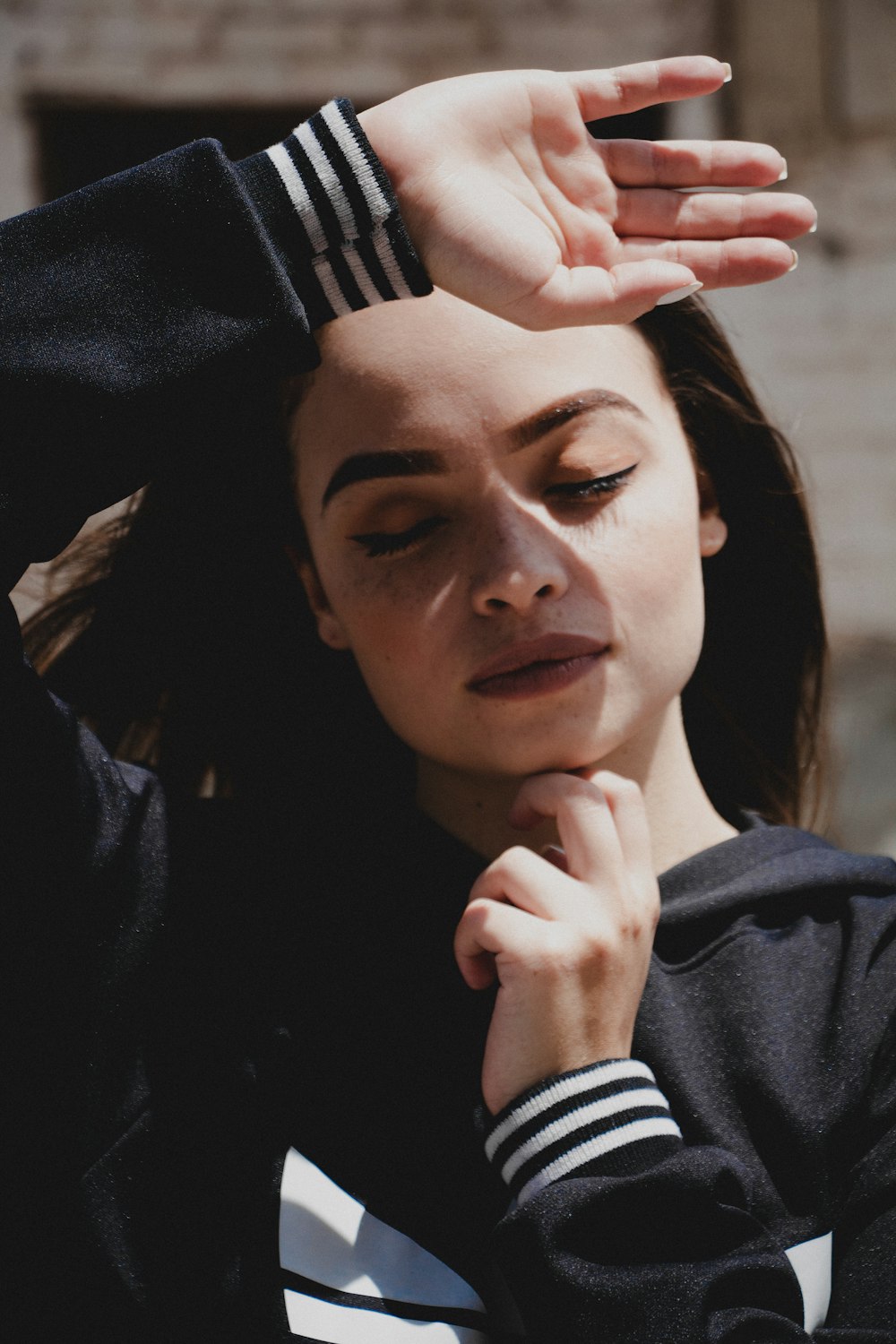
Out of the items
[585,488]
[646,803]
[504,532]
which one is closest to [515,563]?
[504,532]

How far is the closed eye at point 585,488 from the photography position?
4.94 feet

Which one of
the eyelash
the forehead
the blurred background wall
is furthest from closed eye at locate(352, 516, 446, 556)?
the blurred background wall

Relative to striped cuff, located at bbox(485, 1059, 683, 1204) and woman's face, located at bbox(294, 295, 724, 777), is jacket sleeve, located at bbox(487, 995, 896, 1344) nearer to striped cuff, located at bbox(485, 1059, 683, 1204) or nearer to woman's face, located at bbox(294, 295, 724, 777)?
striped cuff, located at bbox(485, 1059, 683, 1204)

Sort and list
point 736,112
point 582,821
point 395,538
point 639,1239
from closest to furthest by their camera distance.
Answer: point 639,1239, point 582,821, point 395,538, point 736,112

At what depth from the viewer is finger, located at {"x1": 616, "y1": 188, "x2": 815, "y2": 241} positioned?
4.53 feet

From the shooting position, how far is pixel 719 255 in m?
1.37

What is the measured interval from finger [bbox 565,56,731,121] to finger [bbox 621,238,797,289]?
0.14 m

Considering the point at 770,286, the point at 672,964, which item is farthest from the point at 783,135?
the point at 672,964

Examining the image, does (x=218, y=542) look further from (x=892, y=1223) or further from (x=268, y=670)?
(x=892, y=1223)

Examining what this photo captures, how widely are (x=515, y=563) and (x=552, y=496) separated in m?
0.11

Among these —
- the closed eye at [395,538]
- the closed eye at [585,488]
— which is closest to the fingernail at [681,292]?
the closed eye at [585,488]

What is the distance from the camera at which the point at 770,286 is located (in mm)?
4566

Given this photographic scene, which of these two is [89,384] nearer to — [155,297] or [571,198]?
[155,297]

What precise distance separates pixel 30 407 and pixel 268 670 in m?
0.78
